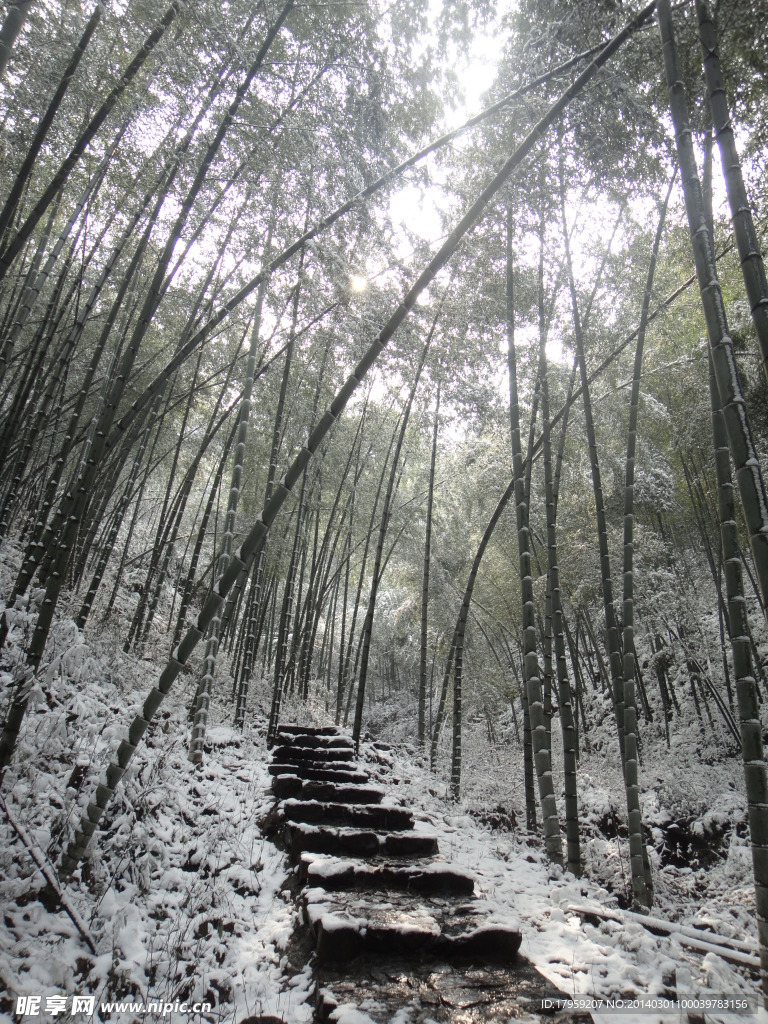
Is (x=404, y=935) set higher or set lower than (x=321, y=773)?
lower

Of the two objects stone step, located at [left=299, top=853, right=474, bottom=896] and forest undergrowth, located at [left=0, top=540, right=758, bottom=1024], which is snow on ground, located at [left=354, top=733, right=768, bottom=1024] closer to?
forest undergrowth, located at [left=0, top=540, right=758, bottom=1024]

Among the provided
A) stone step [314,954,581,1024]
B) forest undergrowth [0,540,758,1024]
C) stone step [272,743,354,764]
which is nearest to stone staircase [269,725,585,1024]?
stone step [314,954,581,1024]

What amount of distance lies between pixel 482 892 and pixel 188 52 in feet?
17.6

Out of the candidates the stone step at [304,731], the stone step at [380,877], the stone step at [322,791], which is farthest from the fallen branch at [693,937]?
the stone step at [304,731]

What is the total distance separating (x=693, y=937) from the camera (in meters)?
2.31

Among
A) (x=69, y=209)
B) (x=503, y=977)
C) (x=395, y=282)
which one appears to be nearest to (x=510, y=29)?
(x=395, y=282)

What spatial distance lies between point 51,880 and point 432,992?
59.0 inches

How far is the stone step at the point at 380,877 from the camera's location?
8.90 ft

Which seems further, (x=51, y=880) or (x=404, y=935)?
(x=404, y=935)

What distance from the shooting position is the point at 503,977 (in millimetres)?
2023

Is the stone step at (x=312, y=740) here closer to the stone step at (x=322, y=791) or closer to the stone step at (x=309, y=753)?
the stone step at (x=309, y=753)

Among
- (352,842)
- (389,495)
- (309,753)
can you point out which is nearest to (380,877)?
(352,842)

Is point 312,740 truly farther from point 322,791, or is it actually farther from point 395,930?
point 395,930

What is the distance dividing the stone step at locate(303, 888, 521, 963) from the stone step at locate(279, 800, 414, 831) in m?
1.23
